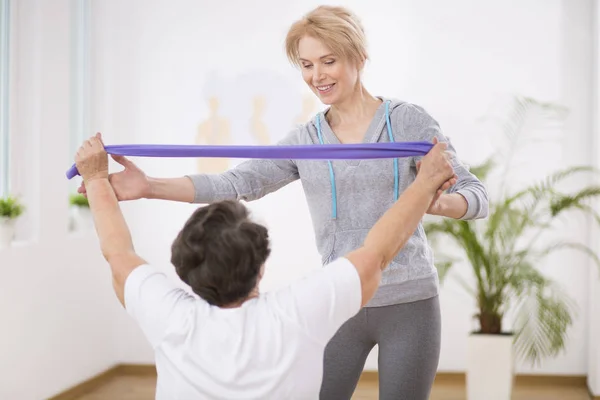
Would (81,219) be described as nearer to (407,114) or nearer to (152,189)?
(152,189)

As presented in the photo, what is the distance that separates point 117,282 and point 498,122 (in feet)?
14.5

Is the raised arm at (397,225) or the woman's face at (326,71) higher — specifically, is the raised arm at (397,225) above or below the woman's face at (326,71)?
below

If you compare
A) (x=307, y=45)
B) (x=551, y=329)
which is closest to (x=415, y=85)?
(x=551, y=329)

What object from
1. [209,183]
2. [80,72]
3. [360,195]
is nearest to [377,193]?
[360,195]

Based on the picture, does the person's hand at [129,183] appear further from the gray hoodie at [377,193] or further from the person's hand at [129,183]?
the gray hoodie at [377,193]

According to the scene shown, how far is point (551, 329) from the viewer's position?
491cm

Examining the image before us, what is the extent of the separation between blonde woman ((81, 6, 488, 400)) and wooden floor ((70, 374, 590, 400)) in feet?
10.7

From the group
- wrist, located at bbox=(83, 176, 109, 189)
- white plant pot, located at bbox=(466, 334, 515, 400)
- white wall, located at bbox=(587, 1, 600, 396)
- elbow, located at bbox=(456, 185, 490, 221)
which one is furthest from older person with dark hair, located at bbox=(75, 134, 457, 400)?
white wall, located at bbox=(587, 1, 600, 396)

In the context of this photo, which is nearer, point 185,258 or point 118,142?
point 185,258

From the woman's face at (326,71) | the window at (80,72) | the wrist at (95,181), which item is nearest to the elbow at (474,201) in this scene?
the woman's face at (326,71)

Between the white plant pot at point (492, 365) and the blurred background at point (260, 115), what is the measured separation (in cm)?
10

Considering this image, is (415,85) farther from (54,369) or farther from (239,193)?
(239,193)

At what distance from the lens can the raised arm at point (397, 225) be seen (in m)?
1.59

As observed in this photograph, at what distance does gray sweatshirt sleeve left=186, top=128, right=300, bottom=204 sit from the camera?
2279 mm
